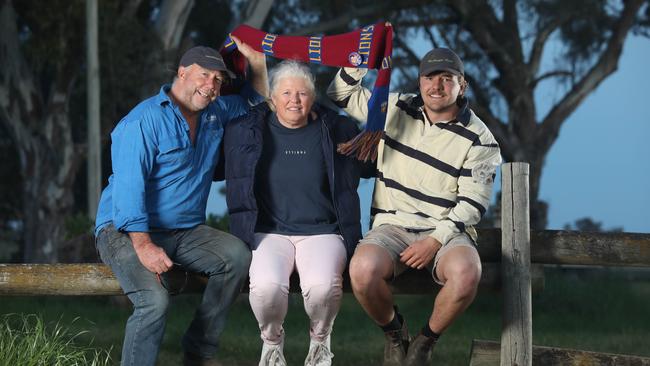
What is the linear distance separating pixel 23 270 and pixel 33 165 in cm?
1184

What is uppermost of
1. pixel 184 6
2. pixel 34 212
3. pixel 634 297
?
pixel 184 6

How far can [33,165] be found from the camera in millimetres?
17625

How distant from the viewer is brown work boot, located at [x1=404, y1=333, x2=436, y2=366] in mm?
5746

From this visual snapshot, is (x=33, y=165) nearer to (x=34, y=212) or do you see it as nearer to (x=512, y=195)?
(x=34, y=212)

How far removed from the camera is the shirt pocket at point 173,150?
18.2ft

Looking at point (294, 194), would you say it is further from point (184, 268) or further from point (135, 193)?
point (135, 193)

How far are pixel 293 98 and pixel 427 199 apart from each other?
92 centimetres

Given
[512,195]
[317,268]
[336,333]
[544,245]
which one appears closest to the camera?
[317,268]

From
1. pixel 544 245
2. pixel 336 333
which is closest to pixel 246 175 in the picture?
pixel 544 245

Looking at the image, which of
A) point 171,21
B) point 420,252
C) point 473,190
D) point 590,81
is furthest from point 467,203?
point 590,81

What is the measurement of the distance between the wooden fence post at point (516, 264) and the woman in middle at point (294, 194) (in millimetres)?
982

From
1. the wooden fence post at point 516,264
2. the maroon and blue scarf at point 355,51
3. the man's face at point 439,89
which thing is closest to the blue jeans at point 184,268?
the maroon and blue scarf at point 355,51

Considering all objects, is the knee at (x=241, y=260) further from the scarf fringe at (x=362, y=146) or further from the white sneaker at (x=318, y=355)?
the scarf fringe at (x=362, y=146)

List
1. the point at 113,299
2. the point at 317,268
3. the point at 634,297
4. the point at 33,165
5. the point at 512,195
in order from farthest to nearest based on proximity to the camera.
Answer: the point at 33,165
the point at 634,297
the point at 113,299
the point at 512,195
the point at 317,268
